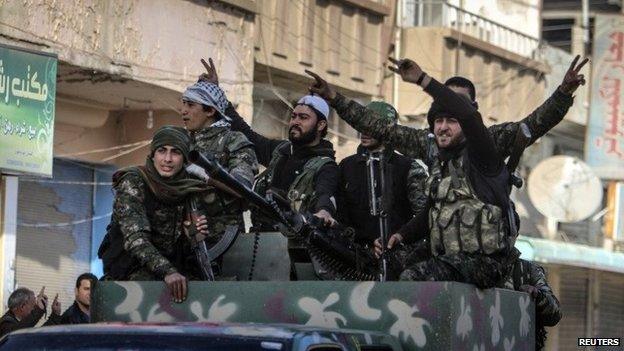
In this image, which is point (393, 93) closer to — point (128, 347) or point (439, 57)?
point (439, 57)

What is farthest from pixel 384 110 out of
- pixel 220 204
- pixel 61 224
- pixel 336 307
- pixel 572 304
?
pixel 572 304

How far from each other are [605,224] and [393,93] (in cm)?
593

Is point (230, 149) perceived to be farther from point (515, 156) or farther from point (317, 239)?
point (515, 156)

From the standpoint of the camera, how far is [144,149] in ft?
65.8

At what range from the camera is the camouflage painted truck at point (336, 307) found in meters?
6.77

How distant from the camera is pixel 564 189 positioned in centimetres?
2602

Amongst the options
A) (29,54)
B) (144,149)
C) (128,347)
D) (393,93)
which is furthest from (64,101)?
(128,347)

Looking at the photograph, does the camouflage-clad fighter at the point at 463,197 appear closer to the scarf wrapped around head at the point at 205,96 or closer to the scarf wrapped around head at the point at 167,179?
the scarf wrapped around head at the point at 167,179

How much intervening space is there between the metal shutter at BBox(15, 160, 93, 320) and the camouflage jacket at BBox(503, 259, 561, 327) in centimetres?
1018

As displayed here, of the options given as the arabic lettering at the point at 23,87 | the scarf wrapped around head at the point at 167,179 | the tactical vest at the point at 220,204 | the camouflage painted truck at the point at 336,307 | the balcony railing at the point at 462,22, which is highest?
the balcony railing at the point at 462,22

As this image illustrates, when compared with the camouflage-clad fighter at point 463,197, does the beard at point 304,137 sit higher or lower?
higher

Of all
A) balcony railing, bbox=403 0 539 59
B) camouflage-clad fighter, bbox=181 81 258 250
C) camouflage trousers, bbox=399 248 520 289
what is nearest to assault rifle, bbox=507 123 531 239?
camouflage trousers, bbox=399 248 520 289

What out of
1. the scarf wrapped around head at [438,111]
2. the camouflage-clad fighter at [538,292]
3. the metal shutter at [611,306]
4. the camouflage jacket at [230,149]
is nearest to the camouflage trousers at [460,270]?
the scarf wrapped around head at [438,111]

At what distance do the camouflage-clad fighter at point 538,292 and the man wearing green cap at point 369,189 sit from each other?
2.73 ft
